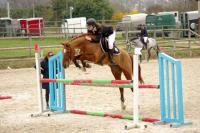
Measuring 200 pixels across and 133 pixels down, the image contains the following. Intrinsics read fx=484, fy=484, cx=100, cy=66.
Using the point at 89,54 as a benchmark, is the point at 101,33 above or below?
above

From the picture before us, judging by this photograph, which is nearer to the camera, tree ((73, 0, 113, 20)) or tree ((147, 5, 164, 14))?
tree ((73, 0, 113, 20))

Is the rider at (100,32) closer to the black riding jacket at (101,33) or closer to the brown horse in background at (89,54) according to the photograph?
the black riding jacket at (101,33)

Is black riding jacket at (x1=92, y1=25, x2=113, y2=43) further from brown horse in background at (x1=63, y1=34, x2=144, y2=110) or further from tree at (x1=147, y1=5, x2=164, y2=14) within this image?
tree at (x1=147, y1=5, x2=164, y2=14)

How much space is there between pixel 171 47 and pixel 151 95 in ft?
50.7

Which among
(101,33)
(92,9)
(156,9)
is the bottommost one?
(101,33)

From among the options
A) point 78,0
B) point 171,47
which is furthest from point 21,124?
point 78,0

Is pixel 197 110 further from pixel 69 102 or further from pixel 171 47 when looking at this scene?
pixel 171 47

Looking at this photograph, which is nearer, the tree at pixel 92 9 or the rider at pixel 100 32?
the rider at pixel 100 32

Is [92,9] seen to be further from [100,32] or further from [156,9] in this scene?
[100,32]

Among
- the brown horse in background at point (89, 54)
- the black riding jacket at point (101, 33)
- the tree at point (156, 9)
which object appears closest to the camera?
the brown horse in background at point (89, 54)

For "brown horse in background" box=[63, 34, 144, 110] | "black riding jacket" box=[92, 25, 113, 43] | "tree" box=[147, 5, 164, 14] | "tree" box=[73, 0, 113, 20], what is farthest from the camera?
"tree" box=[147, 5, 164, 14]

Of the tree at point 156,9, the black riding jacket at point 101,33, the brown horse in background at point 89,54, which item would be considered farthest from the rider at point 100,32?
the tree at point 156,9

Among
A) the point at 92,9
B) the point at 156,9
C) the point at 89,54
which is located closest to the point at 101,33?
the point at 89,54

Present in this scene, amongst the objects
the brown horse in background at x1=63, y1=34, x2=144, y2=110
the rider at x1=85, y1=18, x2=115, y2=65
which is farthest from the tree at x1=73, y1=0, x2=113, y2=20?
the rider at x1=85, y1=18, x2=115, y2=65
